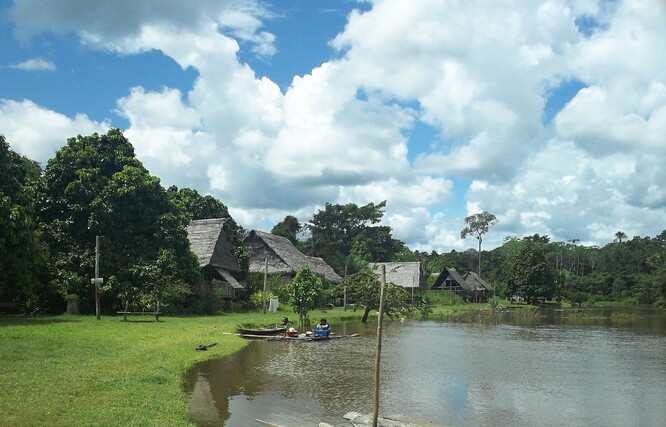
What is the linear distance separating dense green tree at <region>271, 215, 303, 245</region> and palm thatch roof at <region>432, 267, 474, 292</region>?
20238 mm

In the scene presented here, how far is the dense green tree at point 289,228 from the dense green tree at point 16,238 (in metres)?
44.0

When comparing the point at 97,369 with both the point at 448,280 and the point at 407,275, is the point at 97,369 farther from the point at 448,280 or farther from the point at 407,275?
the point at 448,280

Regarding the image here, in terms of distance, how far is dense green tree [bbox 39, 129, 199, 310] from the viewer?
3092 centimetres

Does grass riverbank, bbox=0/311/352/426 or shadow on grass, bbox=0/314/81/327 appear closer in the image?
grass riverbank, bbox=0/311/352/426

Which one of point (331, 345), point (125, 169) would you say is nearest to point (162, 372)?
point (331, 345)

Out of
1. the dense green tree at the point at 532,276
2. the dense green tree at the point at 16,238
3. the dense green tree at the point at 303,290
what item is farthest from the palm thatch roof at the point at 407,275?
the dense green tree at the point at 16,238

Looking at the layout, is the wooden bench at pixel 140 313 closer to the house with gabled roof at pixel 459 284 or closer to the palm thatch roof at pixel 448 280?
the house with gabled roof at pixel 459 284

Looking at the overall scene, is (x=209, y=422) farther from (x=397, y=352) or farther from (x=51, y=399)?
(x=397, y=352)

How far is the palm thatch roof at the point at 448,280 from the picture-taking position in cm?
7469

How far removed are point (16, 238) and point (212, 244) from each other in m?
15.9

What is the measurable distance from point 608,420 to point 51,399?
41.4 feet

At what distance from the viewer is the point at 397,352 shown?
24.0m

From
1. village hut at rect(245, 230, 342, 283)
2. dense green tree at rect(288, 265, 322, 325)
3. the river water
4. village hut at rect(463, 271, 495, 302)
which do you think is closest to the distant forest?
dense green tree at rect(288, 265, 322, 325)

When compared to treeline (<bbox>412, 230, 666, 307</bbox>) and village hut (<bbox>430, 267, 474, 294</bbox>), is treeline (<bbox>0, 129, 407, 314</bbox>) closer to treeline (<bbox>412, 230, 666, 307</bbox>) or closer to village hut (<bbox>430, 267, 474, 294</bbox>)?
village hut (<bbox>430, 267, 474, 294</bbox>)
